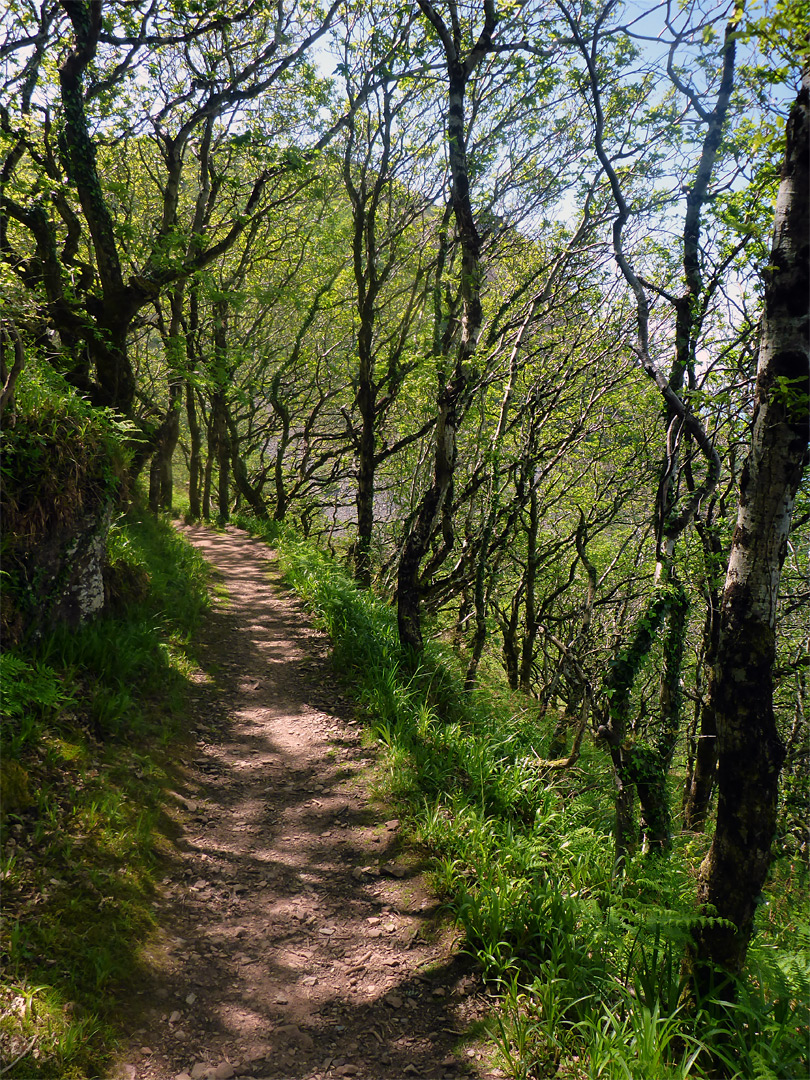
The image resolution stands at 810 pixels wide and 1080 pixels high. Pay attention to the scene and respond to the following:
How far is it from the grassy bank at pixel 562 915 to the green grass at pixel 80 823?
198 cm

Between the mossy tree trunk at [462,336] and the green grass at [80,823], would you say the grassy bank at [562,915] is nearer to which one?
the mossy tree trunk at [462,336]

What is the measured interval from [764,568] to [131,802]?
4.34m

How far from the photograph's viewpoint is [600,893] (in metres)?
3.81

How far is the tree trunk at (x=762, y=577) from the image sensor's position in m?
2.50

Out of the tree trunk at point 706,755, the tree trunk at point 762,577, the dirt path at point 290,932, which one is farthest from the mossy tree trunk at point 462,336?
the tree trunk at point 762,577

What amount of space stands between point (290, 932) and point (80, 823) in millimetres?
1540

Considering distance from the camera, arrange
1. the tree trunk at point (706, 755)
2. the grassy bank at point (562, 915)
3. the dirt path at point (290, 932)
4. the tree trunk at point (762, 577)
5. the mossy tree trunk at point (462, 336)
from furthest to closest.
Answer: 1. the tree trunk at point (706, 755)
2. the mossy tree trunk at point (462, 336)
3. the dirt path at point (290, 932)
4. the grassy bank at point (562, 915)
5. the tree trunk at point (762, 577)

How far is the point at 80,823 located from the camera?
374 centimetres

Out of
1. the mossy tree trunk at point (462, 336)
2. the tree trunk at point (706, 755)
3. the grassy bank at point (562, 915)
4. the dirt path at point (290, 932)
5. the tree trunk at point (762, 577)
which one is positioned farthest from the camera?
the tree trunk at point (706, 755)

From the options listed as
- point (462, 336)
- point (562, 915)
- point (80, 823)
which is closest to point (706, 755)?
point (562, 915)

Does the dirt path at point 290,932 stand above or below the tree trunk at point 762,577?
below

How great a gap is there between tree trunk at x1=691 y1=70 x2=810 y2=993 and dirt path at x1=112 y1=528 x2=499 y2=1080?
1615 millimetres

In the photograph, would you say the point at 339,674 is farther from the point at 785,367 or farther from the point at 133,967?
the point at 785,367

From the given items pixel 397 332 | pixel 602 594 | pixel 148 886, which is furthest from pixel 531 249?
pixel 148 886
